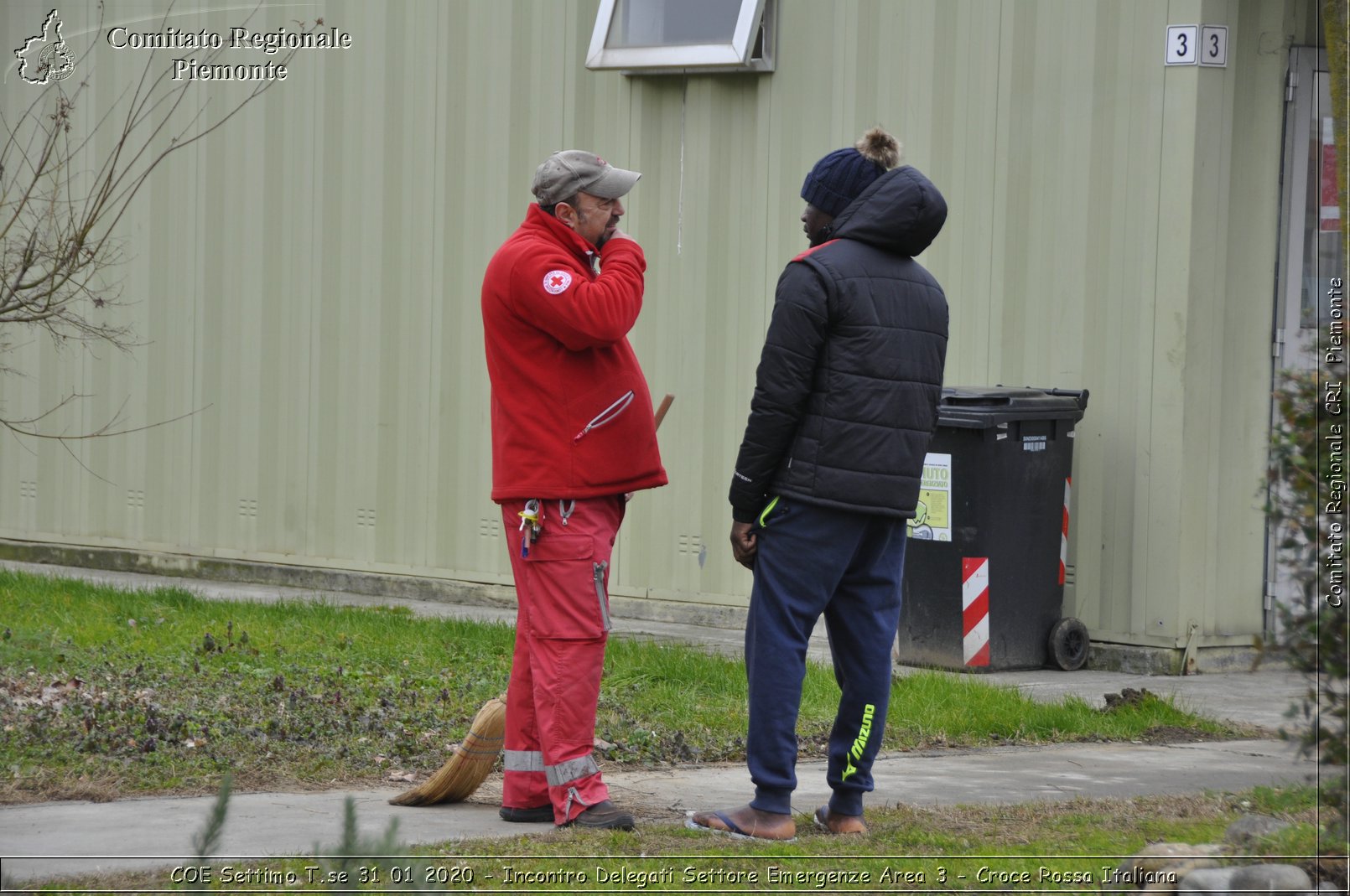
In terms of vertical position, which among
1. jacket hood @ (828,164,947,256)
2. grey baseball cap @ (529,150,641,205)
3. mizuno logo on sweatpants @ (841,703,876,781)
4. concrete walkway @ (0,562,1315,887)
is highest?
grey baseball cap @ (529,150,641,205)

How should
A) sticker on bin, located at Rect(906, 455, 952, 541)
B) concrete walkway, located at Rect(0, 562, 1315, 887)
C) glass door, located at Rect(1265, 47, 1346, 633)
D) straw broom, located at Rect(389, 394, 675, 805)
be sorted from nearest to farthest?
concrete walkway, located at Rect(0, 562, 1315, 887) → straw broom, located at Rect(389, 394, 675, 805) → sticker on bin, located at Rect(906, 455, 952, 541) → glass door, located at Rect(1265, 47, 1346, 633)

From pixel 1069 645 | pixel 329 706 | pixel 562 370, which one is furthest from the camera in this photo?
pixel 1069 645

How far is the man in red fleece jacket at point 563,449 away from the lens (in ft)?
16.9

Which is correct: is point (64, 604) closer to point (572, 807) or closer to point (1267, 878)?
point (572, 807)

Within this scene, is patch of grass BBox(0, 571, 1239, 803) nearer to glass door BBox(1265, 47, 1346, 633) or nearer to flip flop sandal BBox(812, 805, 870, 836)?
flip flop sandal BBox(812, 805, 870, 836)

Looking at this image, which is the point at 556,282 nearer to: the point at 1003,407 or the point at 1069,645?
the point at 1003,407

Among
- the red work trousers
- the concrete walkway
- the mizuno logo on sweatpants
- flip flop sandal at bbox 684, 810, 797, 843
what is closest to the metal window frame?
the concrete walkway

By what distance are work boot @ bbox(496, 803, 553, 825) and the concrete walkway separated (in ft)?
0.16

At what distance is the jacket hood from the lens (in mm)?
5109

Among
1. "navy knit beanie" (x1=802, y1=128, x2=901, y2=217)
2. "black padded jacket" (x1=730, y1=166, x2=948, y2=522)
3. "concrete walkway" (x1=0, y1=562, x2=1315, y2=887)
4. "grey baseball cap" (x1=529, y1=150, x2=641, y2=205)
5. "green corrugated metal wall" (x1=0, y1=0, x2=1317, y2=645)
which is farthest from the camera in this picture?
"green corrugated metal wall" (x1=0, y1=0, x2=1317, y2=645)

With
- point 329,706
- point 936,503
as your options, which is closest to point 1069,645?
point 936,503

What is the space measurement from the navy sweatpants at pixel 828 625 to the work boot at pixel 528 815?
2.32 feet

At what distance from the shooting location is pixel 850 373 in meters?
5.02

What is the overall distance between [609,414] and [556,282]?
1.50ft
